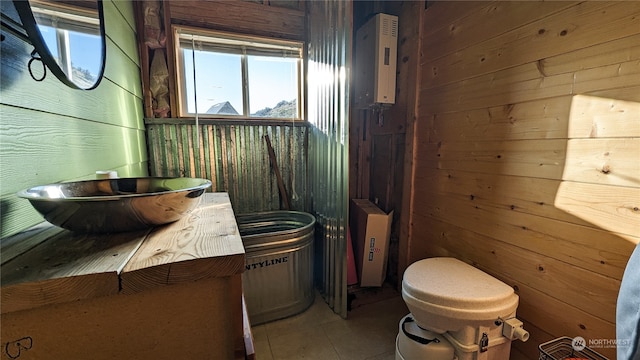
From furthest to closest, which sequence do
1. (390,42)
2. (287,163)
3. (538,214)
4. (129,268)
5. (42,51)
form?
1. (287,163)
2. (390,42)
3. (538,214)
4. (42,51)
5. (129,268)

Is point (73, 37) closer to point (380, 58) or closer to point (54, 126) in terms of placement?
point (54, 126)

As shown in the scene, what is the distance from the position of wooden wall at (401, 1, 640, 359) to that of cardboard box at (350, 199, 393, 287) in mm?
438

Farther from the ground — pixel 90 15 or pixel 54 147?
pixel 90 15

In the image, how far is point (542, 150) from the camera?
3.84 feet

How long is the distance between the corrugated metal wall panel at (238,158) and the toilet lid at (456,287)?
1.28 m

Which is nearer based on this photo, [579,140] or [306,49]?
[579,140]

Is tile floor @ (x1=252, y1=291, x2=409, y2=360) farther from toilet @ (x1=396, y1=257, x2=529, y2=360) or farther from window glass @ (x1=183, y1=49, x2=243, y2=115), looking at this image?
window glass @ (x1=183, y1=49, x2=243, y2=115)

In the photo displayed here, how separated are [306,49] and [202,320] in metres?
2.26

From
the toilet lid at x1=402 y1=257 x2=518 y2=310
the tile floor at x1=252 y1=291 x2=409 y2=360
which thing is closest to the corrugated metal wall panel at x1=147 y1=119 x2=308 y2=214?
the tile floor at x1=252 y1=291 x2=409 y2=360

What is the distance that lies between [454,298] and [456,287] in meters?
0.09

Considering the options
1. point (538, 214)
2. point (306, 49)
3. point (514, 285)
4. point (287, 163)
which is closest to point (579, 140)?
point (538, 214)

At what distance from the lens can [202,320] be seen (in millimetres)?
524

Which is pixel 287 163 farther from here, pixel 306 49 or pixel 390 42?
pixel 390 42

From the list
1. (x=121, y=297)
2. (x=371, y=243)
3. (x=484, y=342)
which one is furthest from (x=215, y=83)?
(x=484, y=342)
